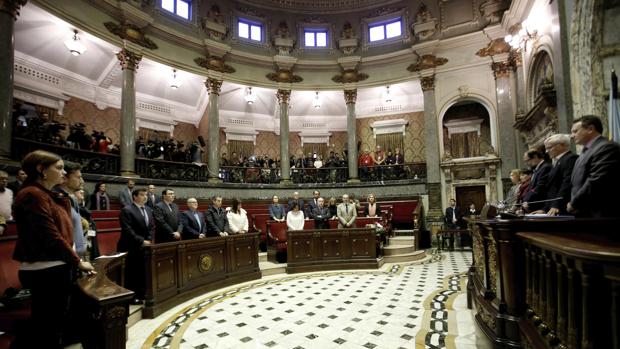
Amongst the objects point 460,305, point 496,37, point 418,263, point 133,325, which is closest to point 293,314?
point 133,325

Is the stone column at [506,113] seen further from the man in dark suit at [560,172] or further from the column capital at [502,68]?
the man in dark suit at [560,172]

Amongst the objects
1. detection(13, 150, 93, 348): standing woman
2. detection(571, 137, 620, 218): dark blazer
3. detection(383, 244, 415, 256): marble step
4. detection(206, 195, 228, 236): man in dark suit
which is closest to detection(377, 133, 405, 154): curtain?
detection(383, 244, 415, 256): marble step

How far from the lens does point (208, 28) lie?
1263 centimetres

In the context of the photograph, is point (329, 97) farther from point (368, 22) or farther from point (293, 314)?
point (293, 314)

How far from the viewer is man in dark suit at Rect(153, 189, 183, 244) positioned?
5.34 m

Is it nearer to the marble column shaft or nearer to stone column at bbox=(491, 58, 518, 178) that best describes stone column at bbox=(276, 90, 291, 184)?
the marble column shaft

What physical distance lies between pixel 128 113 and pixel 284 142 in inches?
243

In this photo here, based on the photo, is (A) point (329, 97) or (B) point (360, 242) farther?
A: (A) point (329, 97)

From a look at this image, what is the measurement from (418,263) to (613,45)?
20.2 feet

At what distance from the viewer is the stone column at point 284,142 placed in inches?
530

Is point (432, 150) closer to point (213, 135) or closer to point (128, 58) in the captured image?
point (213, 135)

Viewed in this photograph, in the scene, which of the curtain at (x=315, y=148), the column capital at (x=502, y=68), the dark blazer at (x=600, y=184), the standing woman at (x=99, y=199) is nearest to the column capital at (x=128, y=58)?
the standing woman at (x=99, y=199)

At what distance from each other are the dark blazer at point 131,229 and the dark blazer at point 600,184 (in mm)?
5430

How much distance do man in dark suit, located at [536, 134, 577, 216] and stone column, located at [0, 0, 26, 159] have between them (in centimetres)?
1010
